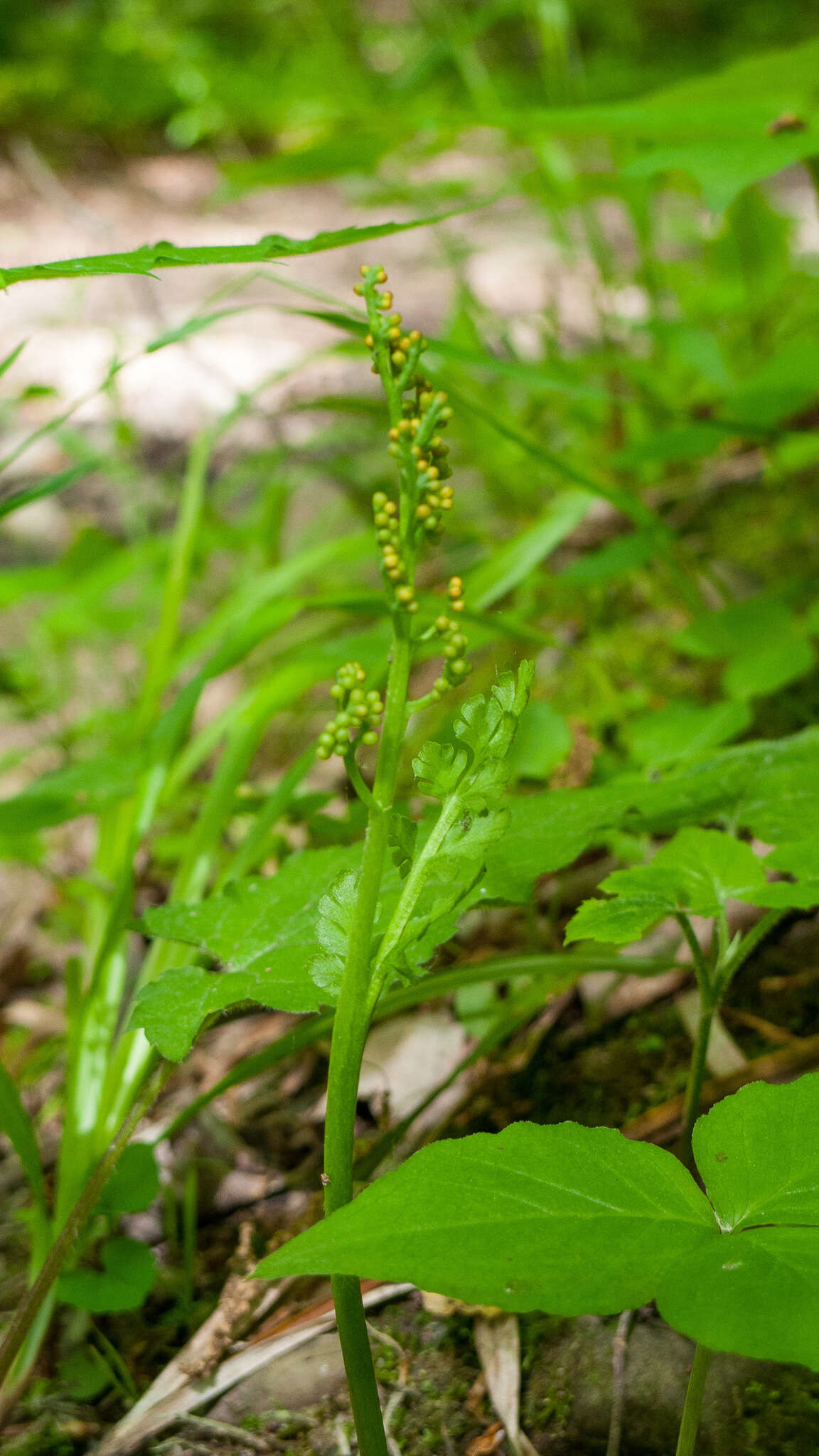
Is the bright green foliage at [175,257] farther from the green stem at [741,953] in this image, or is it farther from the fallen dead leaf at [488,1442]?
the fallen dead leaf at [488,1442]

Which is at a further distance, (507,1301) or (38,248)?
(38,248)

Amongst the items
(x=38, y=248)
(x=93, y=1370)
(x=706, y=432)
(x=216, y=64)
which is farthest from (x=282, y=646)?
(x=216, y=64)

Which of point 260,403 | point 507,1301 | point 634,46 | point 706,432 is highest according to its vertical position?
point 634,46

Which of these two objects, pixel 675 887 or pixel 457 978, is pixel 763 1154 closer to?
pixel 675 887

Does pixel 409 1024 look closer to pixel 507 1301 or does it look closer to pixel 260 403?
pixel 507 1301

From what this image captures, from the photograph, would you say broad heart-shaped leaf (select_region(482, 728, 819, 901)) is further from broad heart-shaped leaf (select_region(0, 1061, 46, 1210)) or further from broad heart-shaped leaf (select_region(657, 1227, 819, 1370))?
broad heart-shaped leaf (select_region(0, 1061, 46, 1210))

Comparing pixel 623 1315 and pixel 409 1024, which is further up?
pixel 409 1024

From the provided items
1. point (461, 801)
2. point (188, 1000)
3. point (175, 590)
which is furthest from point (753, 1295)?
point (175, 590)
